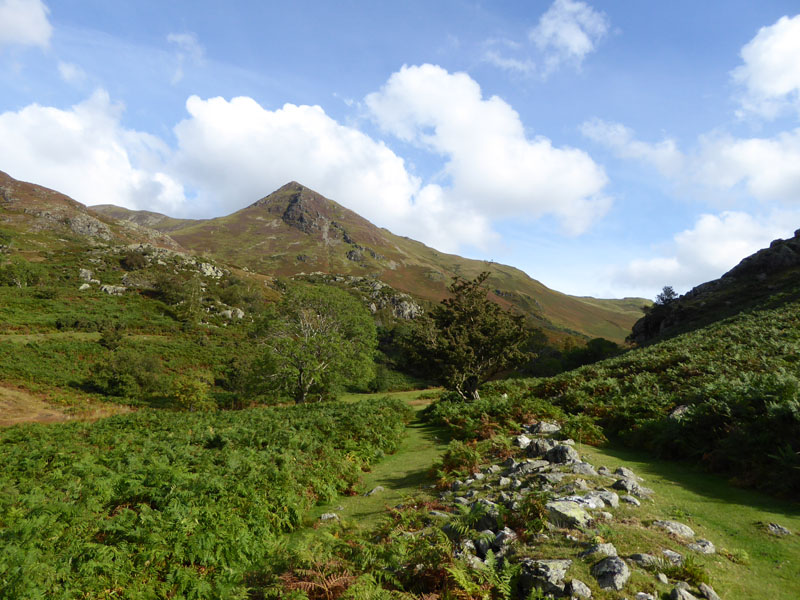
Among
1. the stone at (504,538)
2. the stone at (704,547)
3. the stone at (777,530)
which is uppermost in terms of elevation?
the stone at (777,530)

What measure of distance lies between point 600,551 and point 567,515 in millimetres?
1034

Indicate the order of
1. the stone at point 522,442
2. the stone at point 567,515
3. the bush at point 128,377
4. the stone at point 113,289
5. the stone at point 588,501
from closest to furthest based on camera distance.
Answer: the stone at point 567,515
the stone at point 588,501
the stone at point 522,442
the bush at point 128,377
the stone at point 113,289

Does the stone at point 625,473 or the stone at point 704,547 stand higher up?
the stone at point 704,547

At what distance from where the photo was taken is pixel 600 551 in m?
5.48

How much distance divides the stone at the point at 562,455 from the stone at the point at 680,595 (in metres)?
5.42

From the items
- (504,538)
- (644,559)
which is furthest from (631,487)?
(504,538)

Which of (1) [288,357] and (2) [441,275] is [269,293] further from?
(2) [441,275]

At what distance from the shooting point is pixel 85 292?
69.4 meters

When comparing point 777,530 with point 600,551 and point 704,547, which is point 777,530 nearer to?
point 704,547

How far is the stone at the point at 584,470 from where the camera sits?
30.1ft

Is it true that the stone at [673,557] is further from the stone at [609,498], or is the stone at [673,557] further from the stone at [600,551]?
the stone at [609,498]

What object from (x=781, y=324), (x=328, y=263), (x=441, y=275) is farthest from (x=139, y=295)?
(x=441, y=275)

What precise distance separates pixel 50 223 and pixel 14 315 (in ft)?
288

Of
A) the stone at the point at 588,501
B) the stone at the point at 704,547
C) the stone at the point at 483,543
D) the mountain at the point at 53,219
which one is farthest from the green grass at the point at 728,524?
the mountain at the point at 53,219
